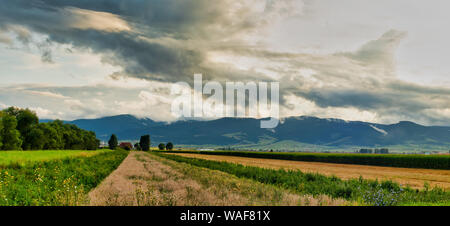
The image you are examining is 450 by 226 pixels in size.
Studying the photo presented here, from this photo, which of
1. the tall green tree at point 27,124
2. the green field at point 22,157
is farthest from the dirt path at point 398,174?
the tall green tree at point 27,124

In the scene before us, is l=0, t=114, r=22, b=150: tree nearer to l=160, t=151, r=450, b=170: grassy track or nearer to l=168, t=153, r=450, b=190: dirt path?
l=168, t=153, r=450, b=190: dirt path

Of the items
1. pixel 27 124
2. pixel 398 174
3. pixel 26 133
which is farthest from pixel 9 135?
pixel 398 174

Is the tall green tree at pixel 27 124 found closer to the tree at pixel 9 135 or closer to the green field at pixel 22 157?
the tree at pixel 9 135

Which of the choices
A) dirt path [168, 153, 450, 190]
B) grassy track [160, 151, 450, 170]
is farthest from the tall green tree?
grassy track [160, 151, 450, 170]

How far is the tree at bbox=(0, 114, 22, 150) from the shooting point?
8125cm

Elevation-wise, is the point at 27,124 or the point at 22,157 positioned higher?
the point at 27,124

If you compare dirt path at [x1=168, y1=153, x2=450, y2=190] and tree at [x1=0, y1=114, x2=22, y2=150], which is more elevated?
tree at [x1=0, y1=114, x2=22, y2=150]

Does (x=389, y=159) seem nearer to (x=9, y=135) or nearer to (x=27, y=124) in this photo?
(x=9, y=135)

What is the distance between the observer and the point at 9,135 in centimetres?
8269
